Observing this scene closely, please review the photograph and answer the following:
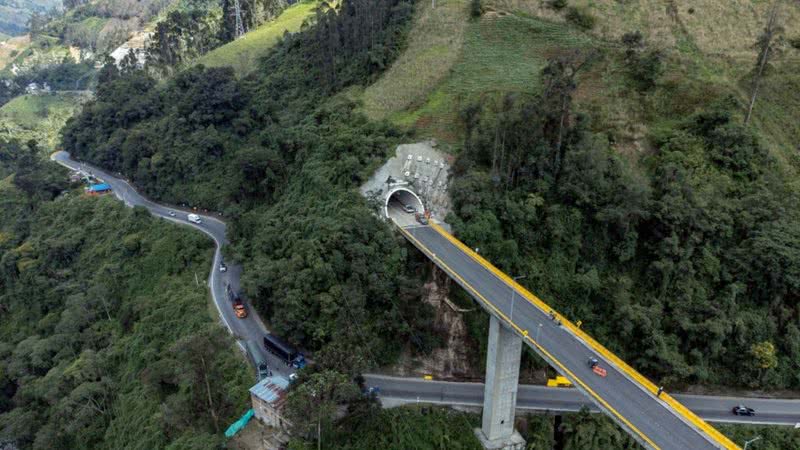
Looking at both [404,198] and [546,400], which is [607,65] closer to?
[404,198]

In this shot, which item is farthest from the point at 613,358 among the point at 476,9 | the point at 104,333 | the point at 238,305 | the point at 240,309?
the point at 476,9

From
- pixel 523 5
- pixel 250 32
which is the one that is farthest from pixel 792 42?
pixel 250 32

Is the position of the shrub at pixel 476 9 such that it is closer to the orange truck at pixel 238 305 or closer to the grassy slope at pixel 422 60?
the grassy slope at pixel 422 60

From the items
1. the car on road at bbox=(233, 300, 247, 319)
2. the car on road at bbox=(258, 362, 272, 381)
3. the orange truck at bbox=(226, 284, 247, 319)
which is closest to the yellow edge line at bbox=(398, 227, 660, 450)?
the car on road at bbox=(258, 362, 272, 381)

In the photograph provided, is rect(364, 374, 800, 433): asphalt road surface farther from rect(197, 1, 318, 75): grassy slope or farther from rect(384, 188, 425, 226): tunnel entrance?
rect(197, 1, 318, 75): grassy slope

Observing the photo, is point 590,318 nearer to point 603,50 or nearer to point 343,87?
point 603,50
